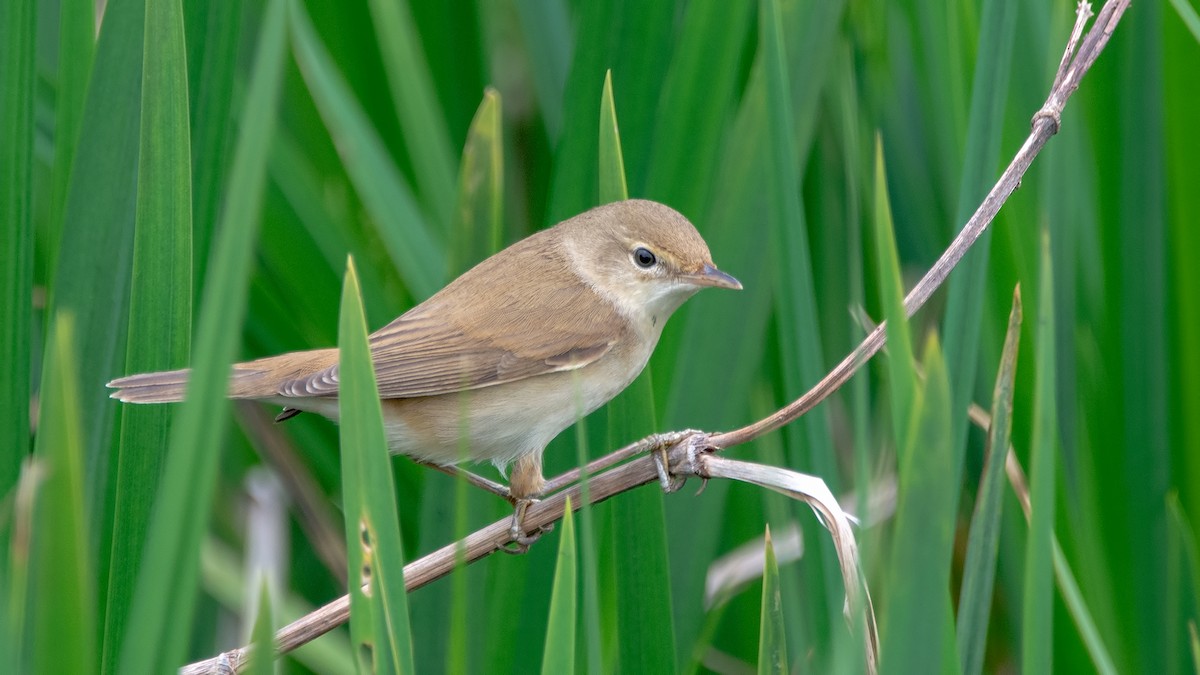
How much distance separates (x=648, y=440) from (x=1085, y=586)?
3.33 ft

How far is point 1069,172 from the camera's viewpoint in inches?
102

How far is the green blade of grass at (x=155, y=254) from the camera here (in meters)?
1.70

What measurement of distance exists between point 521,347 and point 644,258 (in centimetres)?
35

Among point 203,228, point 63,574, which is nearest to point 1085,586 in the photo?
point 203,228

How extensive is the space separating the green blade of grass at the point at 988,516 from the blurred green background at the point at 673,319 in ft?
Answer: 0.04

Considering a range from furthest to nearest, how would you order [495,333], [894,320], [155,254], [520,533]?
[495,333] → [520,533] → [155,254] → [894,320]

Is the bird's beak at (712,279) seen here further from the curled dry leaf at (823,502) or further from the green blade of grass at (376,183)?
the green blade of grass at (376,183)

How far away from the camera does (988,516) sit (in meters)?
1.54

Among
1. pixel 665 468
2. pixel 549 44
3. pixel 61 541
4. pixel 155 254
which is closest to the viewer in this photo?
pixel 61 541

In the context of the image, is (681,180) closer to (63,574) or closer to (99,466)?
(99,466)

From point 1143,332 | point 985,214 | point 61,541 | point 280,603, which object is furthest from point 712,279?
point 61,541

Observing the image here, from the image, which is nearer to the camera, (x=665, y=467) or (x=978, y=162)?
(x=978, y=162)

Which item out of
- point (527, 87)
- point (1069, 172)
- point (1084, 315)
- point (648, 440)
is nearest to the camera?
point (648, 440)

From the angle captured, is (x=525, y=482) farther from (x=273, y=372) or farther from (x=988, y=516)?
(x=988, y=516)
